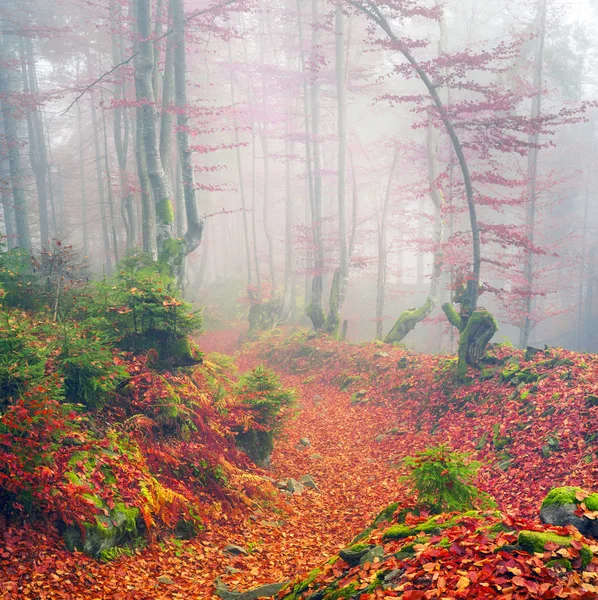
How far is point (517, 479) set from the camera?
6.91m

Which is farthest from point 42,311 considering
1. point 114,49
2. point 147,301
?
point 114,49

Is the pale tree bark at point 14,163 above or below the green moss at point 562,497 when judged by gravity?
above

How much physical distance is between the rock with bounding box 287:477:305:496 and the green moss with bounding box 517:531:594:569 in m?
4.61

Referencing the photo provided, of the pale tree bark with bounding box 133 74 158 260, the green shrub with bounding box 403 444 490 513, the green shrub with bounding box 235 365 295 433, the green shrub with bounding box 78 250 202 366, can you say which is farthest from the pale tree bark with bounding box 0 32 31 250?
the green shrub with bounding box 403 444 490 513

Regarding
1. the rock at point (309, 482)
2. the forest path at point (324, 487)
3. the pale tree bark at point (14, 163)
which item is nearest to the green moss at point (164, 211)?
the forest path at point (324, 487)

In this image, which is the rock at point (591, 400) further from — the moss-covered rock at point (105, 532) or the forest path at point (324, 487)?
the moss-covered rock at point (105, 532)

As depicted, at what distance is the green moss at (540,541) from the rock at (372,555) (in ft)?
3.99

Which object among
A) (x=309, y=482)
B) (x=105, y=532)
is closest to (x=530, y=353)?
(x=309, y=482)

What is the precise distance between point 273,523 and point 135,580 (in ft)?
7.49

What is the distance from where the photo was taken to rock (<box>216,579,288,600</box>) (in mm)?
4773

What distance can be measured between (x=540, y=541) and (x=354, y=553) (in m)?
1.66

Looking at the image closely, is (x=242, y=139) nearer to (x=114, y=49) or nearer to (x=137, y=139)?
(x=114, y=49)

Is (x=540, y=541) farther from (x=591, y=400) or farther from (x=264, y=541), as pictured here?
(x=591, y=400)

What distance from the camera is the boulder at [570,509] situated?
388 cm
